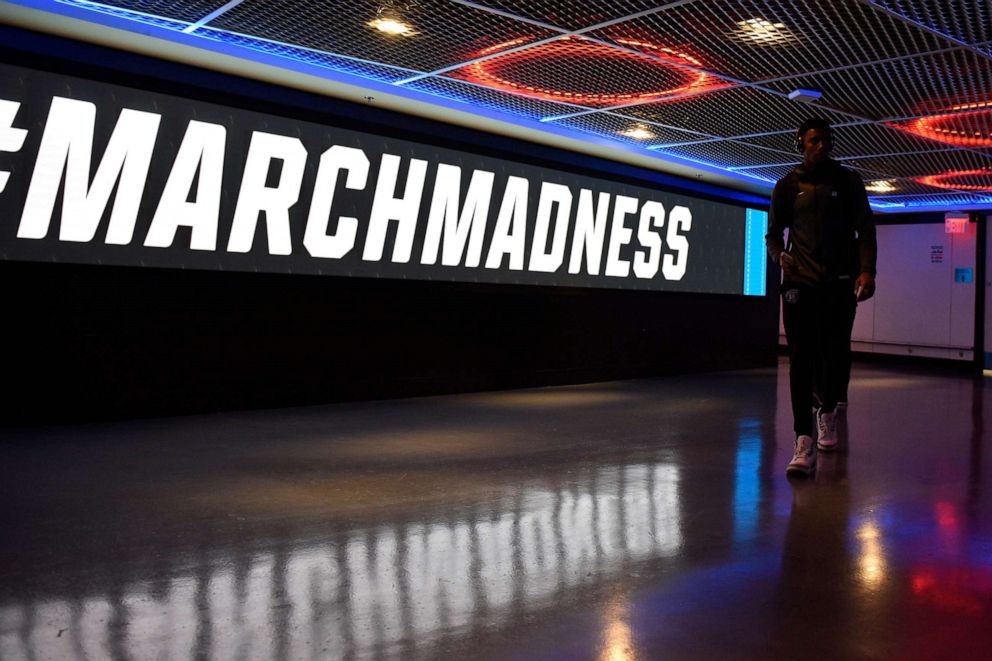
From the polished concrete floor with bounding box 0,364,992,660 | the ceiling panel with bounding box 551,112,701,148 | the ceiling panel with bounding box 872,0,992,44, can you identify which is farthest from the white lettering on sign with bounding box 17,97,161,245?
the ceiling panel with bounding box 872,0,992,44

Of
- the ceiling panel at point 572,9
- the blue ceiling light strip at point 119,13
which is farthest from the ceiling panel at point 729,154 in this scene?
the blue ceiling light strip at point 119,13

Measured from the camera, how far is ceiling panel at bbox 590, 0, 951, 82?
452 centimetres

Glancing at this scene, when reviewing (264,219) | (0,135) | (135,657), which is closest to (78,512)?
(135,657)

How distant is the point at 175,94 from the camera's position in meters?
5.83

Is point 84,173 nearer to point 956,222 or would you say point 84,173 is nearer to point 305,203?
point 305,203

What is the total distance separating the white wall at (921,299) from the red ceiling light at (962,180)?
6.24 ft

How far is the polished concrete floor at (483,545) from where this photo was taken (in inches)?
82.7

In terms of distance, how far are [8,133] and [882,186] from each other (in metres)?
9.79

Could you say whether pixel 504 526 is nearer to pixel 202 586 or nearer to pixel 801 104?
pixel 202 586

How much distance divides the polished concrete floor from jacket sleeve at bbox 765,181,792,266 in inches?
43.8

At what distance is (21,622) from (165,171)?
4.20 meters

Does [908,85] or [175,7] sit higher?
[175,7]

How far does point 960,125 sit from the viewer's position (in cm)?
719

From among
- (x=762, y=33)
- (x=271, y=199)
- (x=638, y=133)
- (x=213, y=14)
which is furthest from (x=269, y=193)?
(x=638, y=133)
